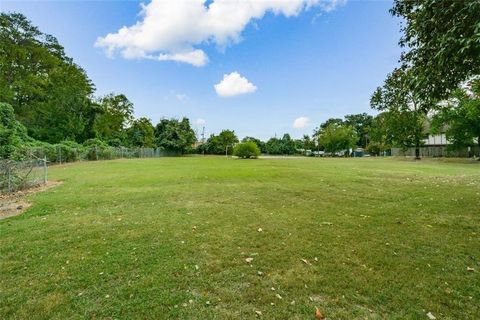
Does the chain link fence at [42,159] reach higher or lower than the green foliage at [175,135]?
lower

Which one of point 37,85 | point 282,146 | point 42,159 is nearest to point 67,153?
point 37,85

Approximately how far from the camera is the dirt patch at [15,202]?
20.3ft

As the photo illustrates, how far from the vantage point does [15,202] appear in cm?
729

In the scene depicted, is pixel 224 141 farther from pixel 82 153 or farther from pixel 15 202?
pixel 15 202

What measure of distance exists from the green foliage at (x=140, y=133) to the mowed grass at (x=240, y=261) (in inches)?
1714

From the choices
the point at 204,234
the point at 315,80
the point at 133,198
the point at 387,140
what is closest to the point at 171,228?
the point at 204,234

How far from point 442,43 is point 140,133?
Answer: 49.5m

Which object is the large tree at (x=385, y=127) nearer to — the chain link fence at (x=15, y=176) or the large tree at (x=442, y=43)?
the large tree at (x=442, y=43)

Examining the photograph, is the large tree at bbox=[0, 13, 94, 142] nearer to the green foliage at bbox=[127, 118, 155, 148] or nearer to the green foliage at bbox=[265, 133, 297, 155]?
the green foliage at bbox=[127, 118, 155, 148]

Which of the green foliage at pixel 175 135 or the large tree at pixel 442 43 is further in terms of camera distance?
the green foliage at pixel 175 135

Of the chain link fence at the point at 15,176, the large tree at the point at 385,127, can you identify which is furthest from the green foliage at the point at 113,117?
the large tree at the point at 385,127

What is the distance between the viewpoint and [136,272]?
10.5ft

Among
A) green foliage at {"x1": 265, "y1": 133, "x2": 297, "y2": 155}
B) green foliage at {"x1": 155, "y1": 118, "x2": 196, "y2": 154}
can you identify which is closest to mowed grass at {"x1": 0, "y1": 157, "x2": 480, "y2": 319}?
green foliage at {"x1": 155, "y1": 118, "x2": 196, "y2": 154}

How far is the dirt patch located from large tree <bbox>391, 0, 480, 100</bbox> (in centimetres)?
934
